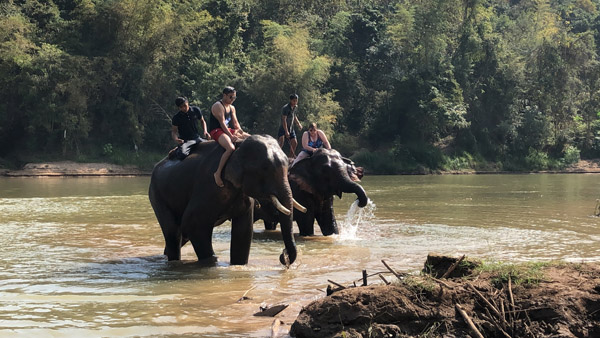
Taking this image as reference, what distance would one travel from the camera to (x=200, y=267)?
8.80 meters

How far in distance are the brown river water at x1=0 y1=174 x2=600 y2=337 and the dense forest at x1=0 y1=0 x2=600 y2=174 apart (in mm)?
24517

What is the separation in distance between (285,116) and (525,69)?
128ft

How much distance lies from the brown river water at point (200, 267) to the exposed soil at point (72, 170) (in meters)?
21.2

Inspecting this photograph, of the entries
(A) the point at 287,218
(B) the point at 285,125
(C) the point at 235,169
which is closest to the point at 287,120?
(B) the point at 285,125

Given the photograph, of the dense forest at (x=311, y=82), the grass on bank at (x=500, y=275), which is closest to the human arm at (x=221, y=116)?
the grass on bank at (x=500, y=275)

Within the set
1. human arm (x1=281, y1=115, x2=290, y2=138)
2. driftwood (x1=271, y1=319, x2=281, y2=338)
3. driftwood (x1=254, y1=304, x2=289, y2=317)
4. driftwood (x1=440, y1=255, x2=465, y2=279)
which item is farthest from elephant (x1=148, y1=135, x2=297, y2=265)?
human arm (x1=281, y1=115, x2=290, y2=138)

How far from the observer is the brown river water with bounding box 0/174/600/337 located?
6148 millimetres

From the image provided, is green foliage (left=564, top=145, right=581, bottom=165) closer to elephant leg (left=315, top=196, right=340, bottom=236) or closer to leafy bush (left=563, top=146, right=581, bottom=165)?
leafy bush (left=563, top=146, right=581, bottom=165)

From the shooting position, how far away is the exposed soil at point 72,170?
39.0 metres

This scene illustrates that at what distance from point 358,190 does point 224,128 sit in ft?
10.7

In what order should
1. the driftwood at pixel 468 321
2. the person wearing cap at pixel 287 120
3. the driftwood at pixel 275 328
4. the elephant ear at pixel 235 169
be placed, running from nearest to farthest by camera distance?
1. the driftwood at pixel 468 321
2. the driftwood at pixel 275 328
3. the elephant ear at pixel 235 169
4. the person wearing cap at pixel 287 120

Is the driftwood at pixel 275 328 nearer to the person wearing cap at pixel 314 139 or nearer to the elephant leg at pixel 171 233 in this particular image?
the elephant leg at pixel 171 233

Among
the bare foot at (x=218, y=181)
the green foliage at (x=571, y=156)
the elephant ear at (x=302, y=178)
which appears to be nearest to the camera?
the bare foot at (x=218, y=181)

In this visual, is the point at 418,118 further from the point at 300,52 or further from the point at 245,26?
the point at 245,26
